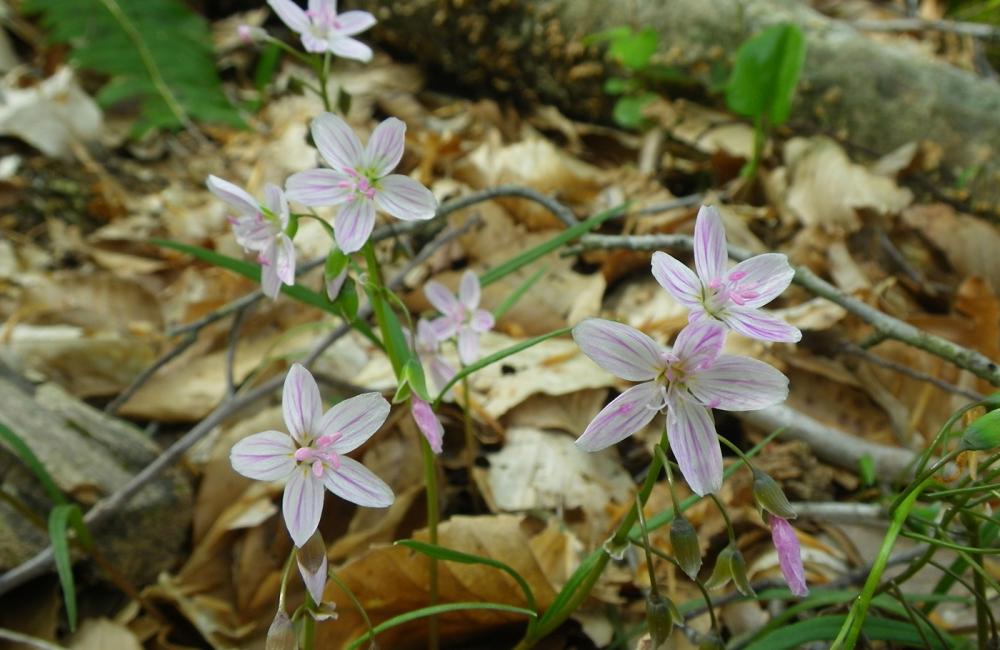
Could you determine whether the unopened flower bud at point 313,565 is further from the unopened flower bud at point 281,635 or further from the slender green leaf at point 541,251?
the slender green leaf at point 541,251

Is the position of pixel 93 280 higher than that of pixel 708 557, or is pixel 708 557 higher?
pixel 708 557

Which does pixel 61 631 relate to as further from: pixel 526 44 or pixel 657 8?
pixel 657 8

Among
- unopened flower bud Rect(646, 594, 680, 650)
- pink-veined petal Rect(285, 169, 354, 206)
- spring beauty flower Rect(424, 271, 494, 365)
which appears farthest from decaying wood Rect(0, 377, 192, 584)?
unopened flower bud Rect(646, 594, 680, 650)

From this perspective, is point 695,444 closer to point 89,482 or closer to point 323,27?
point 323,27

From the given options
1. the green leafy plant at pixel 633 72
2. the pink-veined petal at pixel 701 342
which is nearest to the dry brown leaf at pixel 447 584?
the pink-veined petal at pixel 701 342

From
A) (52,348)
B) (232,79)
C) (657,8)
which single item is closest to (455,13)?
(657,8)

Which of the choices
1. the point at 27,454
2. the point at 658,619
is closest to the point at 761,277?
the point at 658,619

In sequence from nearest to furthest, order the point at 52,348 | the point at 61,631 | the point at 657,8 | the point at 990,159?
the point at 61,631 < the point at 52,348 < the point at 990,159 < the point at 657,8
